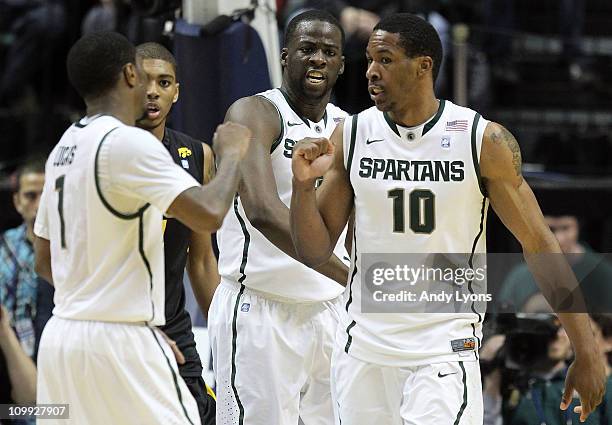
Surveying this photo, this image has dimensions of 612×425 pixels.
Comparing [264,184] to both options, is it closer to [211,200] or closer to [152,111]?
[152,111]

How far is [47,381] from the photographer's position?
491 centimetres

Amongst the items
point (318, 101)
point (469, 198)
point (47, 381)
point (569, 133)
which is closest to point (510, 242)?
point (569, 133)

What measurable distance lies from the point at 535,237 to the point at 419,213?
531 millimetres

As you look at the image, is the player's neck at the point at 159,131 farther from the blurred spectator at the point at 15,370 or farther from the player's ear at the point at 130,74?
the blurred spectator at the point at 15,370

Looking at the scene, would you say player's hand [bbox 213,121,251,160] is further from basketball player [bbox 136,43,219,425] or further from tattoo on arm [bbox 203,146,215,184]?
tattoo on arm [bbox 203,146,215,184]

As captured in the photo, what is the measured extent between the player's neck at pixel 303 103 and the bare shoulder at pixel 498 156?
124 cm

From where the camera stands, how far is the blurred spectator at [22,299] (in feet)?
25.3

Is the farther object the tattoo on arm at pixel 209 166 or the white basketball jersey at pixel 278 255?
the tattoo on arm at pixel 209 166

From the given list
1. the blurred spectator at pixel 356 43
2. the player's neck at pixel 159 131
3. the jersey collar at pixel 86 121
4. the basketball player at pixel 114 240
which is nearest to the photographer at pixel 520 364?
the player's neck at pixel 159 131

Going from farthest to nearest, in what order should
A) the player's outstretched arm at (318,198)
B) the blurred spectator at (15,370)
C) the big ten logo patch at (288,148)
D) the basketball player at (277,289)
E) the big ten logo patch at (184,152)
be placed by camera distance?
the blurred spectator at (15,370)
the big ten logo patch at (184,152)
the big ten logo patch at (288,148)
the basketball player at (277,289)
the player's outstretched arm at (318,198)

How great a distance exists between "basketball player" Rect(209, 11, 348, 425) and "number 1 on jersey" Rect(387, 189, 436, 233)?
2.32 feet

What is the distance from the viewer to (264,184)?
5.91m

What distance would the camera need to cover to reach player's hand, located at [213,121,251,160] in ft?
16.2

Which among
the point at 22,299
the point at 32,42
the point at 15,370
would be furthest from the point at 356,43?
the point at 15,370
